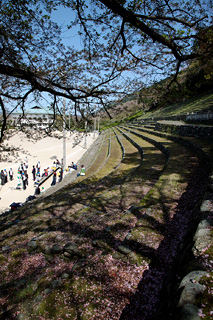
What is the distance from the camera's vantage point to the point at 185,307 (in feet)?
6.08

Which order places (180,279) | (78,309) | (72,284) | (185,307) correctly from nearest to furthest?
(185,307) → (180,279) → (78,309) → (72,284)

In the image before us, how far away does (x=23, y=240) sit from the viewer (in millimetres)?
Answer: 5770

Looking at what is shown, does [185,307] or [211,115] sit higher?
[211,115]

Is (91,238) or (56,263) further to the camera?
(91,238)

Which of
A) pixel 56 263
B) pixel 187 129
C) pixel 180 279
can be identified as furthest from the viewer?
pixel 187 129

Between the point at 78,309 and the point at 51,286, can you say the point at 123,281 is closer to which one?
the point at 78,309

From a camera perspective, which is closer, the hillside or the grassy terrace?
the hillside

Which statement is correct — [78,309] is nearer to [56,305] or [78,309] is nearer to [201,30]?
[56,305]

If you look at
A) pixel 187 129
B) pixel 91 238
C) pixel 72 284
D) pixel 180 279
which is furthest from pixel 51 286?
pixel 187 129

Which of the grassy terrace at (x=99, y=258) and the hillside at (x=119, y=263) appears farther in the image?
the grassy terrace at (x=99, y=258)

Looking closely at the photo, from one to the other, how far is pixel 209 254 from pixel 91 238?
10.1ft

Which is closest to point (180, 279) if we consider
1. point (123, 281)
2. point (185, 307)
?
point (185, 307)

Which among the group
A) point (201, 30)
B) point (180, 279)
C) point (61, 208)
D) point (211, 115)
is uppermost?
point (201, 30)

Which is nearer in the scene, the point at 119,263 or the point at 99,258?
the point at 119,263
